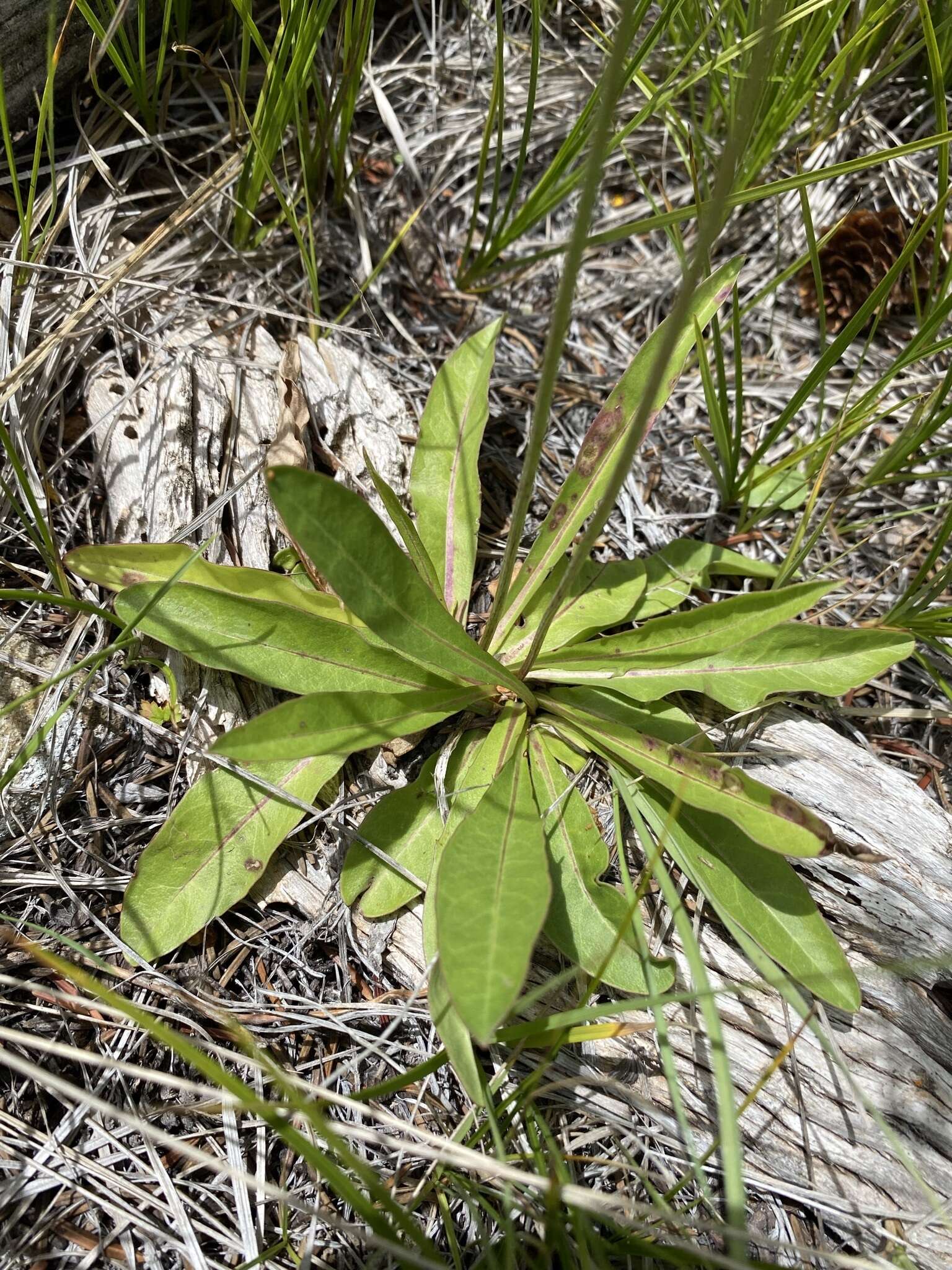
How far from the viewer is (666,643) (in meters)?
1.89

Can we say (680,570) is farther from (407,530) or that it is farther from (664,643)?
(407,530)

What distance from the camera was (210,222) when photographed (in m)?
2.29

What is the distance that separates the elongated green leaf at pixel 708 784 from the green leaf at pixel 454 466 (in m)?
0.36

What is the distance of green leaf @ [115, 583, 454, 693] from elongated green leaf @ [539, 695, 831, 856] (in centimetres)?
41

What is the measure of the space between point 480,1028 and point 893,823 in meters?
1.07

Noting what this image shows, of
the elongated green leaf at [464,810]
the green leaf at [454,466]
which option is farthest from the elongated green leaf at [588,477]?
the elongated green leaf at [464,810]

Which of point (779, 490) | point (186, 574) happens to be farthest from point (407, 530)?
point (779, 490)

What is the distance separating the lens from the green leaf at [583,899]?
1570 mm

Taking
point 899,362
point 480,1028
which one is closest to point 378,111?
point 899,362

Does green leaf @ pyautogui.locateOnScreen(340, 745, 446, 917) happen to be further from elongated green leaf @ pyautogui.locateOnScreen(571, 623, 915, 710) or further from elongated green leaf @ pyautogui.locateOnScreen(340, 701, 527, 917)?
elongated green leaf @ pyautogui.locateOnScreen(571, 623, 915, 710)

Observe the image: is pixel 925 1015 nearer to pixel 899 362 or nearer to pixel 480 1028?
pixel 480 1028

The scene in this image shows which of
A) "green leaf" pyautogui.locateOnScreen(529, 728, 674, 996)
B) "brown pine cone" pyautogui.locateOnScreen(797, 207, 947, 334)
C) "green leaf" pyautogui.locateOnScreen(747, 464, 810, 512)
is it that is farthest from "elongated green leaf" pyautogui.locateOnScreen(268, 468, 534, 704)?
"brown pine cone" pyautogui.locateOnScreen(797, 207, 947, 334)

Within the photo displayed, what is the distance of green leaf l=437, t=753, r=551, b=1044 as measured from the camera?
126 centimetres

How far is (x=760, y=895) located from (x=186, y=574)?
4.11ft
